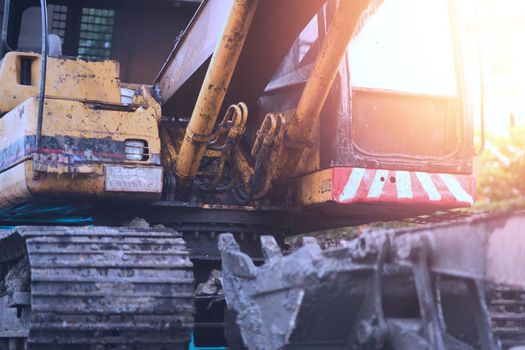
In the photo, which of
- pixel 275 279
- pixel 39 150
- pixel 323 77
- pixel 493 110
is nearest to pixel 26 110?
pixel 39 150

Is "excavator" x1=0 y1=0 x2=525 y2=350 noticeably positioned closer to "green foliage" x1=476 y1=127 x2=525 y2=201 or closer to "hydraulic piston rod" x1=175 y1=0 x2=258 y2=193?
"hydraulic piston rod" x1=175 y1=0 x2=258 y2=193

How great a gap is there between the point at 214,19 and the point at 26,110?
1.16 m

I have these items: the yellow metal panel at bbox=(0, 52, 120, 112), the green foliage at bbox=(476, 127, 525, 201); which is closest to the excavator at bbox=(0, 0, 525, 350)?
the yellow metal panel at bbox=(0, 52, 120, 112)

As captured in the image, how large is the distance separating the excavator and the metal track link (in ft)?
0.03

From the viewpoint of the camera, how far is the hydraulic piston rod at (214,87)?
14.0 feet

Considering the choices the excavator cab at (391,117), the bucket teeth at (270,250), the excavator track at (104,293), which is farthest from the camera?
the excavator cab at (391,117)

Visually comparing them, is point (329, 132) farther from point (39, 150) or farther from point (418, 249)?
point (418, 249)

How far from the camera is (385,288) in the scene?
10.2ft

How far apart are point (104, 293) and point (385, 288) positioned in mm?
1346

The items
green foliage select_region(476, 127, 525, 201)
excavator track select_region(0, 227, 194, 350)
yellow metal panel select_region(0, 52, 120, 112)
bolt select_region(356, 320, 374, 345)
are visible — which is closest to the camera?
bolt select_region(356, 320, 374, 345)

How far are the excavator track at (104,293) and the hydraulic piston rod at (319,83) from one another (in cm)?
89

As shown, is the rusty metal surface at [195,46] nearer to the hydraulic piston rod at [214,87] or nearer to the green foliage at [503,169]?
the hydraulic piston rod at [214,87]

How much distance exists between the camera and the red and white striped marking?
4.44 metres

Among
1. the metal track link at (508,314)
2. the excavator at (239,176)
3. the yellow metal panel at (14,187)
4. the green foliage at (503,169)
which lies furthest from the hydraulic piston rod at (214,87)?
the green foliage at (503,169)
